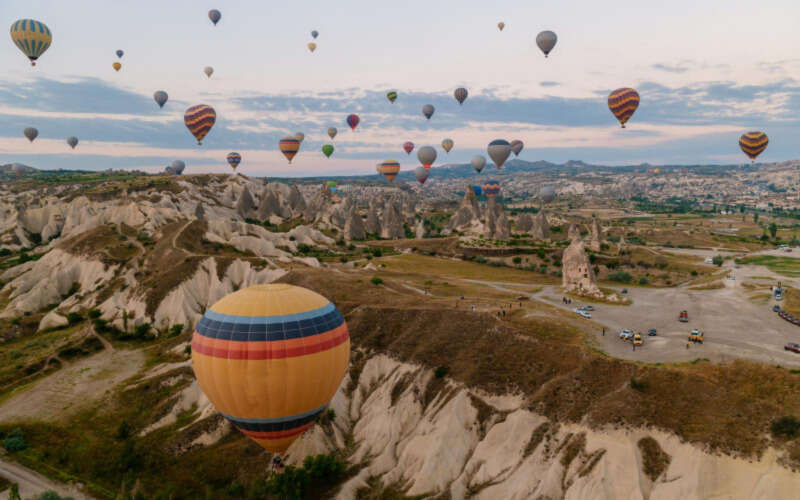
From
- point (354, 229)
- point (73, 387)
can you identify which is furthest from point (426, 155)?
point (73, 387)

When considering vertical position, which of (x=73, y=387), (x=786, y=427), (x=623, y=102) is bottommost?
(x=73, y=387)

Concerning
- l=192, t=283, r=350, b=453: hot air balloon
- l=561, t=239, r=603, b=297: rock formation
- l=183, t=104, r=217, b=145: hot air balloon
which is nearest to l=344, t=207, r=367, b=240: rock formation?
l=183, t=104, r=217, b=145: hot air balloon

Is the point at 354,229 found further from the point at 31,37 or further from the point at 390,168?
the point at 31,37

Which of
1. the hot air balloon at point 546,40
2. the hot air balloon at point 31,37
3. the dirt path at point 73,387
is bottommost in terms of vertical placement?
the dirt path at point 73,387

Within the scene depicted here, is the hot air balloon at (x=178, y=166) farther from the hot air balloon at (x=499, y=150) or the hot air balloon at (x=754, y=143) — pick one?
the hot air balloon at (x=754, y=143)

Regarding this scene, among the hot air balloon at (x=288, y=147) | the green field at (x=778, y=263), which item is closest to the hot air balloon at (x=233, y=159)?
the hot air balloon at (x=288, y=147)

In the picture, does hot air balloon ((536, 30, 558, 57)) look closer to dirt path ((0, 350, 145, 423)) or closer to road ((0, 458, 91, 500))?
dirt path ((0, 350, 145, 423))

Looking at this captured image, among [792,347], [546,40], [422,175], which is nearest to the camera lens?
[792,347]
